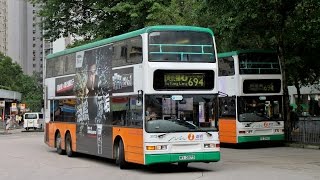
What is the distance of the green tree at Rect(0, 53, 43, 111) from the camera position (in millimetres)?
92581

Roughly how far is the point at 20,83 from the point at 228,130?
276 ft

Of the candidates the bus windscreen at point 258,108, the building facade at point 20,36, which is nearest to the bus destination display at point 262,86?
the bus windscreen at point 258,108

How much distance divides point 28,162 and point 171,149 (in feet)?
21.0

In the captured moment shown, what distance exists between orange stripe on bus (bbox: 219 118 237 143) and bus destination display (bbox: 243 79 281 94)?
4.89 feet

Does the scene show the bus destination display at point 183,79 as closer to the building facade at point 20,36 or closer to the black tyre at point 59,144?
the black tyre at point 59,144

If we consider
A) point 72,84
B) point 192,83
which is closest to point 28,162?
point 72,84

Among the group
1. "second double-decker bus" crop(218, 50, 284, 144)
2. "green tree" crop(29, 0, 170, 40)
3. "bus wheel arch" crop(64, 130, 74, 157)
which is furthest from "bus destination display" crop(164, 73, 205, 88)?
"green tree" crop(29, 0, 170, 40)

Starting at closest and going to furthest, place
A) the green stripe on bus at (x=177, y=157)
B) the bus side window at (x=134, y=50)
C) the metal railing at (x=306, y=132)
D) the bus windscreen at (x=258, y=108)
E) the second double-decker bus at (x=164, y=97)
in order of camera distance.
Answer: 1. the green stripe on bus at (x=177, y=157)
2. the second double-decker bus at (x=164, y=97)
3. the bus side window at (x=134, y=50)
4. the bus windscreen at (x=258, y=108)
5. the metal railing at (x=306, y=132)

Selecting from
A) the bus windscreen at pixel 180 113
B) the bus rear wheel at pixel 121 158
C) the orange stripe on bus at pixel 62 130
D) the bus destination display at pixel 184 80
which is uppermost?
the bus destination display at pixel 184 80

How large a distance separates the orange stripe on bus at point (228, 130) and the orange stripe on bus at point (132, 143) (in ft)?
27.7

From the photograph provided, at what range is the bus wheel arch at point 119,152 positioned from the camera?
1545cm

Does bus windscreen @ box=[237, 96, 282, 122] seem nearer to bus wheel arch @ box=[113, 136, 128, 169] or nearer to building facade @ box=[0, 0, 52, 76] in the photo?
bus wheel arch @ box=[113, 136, 128, 169]

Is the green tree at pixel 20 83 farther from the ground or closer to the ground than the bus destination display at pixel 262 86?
farther from the ground

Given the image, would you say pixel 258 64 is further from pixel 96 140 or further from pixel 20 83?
pixel 20 83
